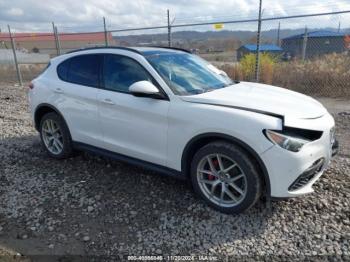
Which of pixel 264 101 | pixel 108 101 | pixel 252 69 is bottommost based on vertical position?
pixel 252 69

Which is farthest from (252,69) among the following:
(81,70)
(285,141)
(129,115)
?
(285,141)

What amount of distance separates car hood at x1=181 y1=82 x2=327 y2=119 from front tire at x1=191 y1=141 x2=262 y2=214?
44 centimetres

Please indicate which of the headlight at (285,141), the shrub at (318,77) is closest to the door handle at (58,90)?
the headlight at (285,141)

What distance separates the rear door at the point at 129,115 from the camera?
11.5ft

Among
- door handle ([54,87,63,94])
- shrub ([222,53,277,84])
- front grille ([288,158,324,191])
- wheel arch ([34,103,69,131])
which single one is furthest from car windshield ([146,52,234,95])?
shrub ([222,53,277,84])

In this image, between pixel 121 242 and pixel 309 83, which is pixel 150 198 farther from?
pixel 309 83

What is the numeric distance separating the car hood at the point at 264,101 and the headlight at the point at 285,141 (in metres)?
0.23

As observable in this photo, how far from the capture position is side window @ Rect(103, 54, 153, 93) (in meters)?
3.73

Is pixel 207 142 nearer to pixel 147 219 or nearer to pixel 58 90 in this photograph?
pixel 147 219

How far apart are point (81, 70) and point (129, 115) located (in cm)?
123

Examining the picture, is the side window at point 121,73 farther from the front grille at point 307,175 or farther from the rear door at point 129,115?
the front grille at point 307,175

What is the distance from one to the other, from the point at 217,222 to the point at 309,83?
7.98 metres

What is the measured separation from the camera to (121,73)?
154 inches

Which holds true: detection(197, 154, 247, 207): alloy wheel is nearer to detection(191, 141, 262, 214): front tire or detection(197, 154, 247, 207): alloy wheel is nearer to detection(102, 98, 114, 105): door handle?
detection(191, 141, 262, 214): front tire
